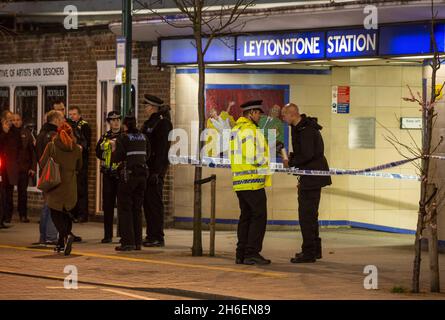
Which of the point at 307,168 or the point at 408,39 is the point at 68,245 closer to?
the point at 307,168

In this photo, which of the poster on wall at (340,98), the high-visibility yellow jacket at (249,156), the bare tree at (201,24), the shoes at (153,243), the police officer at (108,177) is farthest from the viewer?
the poster on wall at (340,98)

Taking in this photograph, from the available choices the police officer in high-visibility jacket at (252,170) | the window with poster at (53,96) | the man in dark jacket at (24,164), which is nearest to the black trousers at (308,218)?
the police officer in high-visibility jacket at (252,170)

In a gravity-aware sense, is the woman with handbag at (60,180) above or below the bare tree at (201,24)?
below

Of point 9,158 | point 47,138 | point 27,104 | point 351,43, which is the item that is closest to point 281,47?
point 351,43

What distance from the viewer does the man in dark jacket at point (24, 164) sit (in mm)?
19141

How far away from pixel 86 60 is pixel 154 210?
5.47 metres

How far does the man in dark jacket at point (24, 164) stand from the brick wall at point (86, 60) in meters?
1.12

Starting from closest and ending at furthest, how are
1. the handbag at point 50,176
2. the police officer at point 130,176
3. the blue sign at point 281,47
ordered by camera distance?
the handbag at point 50,176
the police officer at point 130,176
the blue sign at point 281,47

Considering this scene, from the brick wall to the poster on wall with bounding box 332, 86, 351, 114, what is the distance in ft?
9.59

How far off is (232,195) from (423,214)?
7.31 m

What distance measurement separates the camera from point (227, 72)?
17.9 metres

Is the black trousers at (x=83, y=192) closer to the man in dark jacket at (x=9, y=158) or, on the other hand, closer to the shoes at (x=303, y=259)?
the man in dark jacket at (x=9, y=158)

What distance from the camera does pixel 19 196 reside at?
19391mm

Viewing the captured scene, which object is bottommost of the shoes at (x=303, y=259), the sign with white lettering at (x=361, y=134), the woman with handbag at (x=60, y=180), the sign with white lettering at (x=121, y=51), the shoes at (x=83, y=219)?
the shoes at (x=303, y=259)
